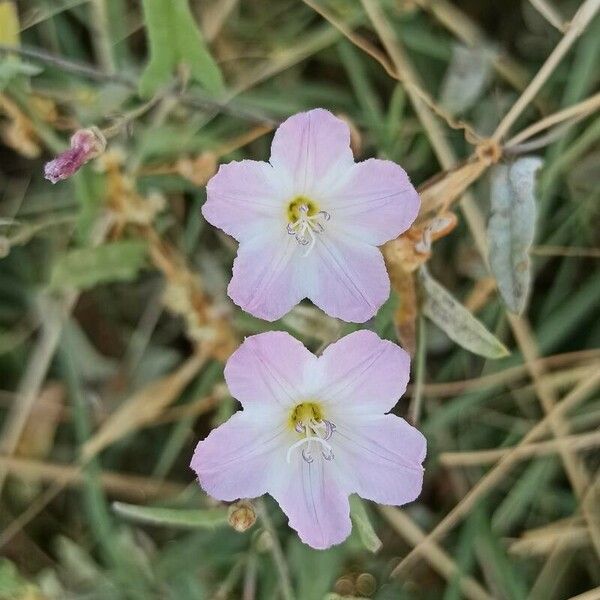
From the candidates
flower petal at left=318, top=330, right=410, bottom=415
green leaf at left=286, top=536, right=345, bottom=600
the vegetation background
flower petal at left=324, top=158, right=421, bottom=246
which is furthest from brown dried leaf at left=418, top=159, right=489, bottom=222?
green leaf at left=286, top=536, right=345, bottom=600

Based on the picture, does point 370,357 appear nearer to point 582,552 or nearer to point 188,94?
point 188,94

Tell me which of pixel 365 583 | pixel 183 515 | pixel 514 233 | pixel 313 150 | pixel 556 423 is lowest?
pixel 365 583

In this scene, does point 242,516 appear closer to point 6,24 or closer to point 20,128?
point 20,128

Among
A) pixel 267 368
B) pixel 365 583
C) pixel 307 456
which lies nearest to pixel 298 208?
pixel 267 368

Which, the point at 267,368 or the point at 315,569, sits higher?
the point at 267,368

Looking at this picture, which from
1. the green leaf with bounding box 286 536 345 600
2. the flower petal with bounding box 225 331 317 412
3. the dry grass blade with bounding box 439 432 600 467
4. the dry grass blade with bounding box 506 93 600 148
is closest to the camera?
the flower petal with bounding box 225 331 317 412

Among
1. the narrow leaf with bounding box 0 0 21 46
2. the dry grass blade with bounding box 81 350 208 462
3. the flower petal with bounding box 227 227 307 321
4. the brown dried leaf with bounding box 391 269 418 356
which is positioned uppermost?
the narrow leaf with bounding box 0 0 21 46

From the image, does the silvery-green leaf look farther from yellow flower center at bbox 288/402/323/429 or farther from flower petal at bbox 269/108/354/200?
yellow flower center at bbox 288/402/323/429

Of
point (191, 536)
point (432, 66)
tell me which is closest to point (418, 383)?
point (191, 536)
